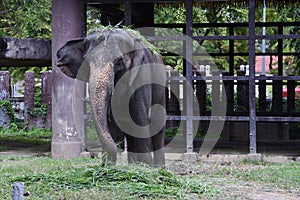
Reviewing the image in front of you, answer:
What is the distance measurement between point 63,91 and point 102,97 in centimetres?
464

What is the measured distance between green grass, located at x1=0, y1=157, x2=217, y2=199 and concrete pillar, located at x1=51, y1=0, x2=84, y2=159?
3.43m

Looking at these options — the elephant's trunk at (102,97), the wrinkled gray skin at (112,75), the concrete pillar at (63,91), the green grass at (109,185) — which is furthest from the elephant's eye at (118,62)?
the concrete pillar at (63,91)

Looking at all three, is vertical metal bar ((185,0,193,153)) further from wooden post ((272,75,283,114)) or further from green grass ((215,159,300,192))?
wooden post ((272,75,283,114))

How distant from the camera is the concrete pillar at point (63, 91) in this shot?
39.0 ft

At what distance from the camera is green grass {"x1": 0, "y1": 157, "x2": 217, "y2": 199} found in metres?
7.19

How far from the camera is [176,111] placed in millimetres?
15688

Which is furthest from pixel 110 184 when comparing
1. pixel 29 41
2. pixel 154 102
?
pixel 29 41

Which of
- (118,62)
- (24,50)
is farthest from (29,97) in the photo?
(118,62)

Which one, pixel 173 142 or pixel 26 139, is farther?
pixel 26 139

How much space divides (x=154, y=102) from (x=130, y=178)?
229 cm

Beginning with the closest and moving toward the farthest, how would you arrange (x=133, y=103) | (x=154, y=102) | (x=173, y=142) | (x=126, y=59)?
1. (x=126, y=59)
2. (x=133, y=103)
3. (x=154, y=102)
4. (x=173, y=142)

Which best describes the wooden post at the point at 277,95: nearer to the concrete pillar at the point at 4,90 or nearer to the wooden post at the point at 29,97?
the wooden post at the point at 29,97

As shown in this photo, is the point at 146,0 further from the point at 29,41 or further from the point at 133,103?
the point at 133,103

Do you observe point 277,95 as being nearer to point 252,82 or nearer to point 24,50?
point 252,82
